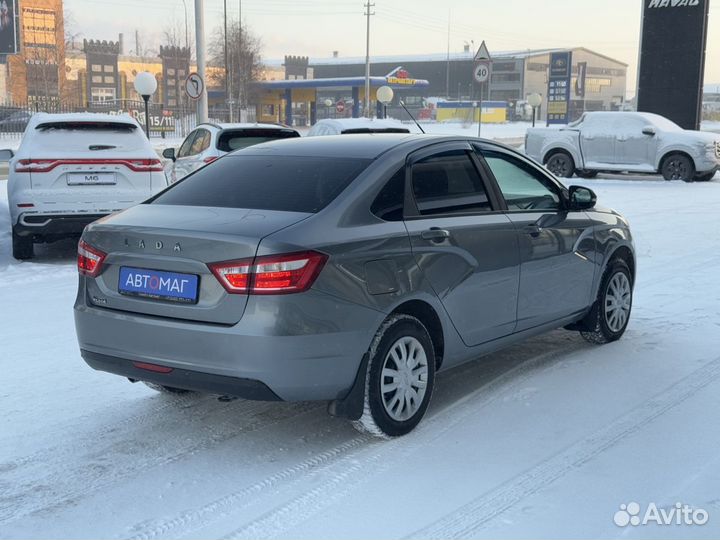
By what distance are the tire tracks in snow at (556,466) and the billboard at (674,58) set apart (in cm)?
2128

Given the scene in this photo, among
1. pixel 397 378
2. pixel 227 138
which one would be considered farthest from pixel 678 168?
pixel 397 378

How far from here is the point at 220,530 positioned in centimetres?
345

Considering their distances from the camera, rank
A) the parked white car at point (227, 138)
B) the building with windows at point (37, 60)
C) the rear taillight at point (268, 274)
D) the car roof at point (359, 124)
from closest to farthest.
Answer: the rear taillight at point (268, 274) → the parked white car at point (227, 138) → the car roof at point (359, 124) → the building with windows at point (37, 60)

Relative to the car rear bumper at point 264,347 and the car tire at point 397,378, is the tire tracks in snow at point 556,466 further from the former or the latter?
the car rear bumper at point 264,347

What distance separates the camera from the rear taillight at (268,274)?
386 cm

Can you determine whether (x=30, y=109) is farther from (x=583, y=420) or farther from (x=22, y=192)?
(x=583, y=420)

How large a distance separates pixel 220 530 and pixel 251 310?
944 millimetres

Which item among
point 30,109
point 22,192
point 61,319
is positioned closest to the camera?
point 61,319

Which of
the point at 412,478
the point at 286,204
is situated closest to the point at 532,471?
the point at 412,478

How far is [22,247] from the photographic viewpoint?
388 inches

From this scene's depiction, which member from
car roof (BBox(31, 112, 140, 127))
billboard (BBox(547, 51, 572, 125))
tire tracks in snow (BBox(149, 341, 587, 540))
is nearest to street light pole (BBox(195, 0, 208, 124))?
car roof (BBox(31, 112, 140, 127))

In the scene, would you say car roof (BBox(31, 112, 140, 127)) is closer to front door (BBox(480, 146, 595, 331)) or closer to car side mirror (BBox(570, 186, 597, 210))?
front door (BBox(480, 146, 595, 331))

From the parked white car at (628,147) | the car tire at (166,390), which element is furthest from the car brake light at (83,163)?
Result: the parked white car at (628,147)

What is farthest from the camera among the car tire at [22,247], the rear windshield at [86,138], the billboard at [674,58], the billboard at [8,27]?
the billboard at [8,27]
